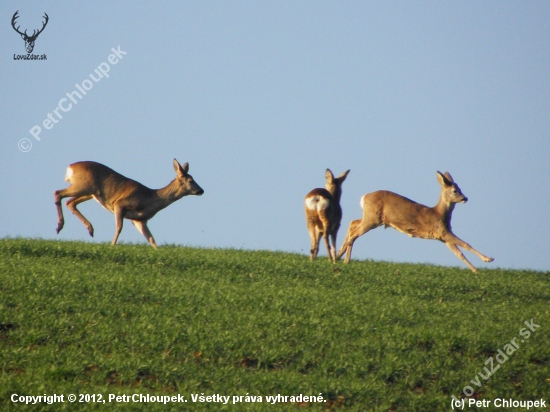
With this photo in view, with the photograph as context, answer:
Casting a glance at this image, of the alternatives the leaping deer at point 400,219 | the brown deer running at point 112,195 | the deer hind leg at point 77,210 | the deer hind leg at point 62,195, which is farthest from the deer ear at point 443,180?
the deer hind leg at point 62,195

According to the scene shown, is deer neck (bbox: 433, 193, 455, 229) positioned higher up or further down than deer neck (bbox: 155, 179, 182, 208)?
further down

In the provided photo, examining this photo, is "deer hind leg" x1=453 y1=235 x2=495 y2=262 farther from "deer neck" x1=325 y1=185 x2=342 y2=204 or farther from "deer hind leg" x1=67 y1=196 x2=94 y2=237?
"deer hind leg" x1=67 y1=196 x2=94 y2=237

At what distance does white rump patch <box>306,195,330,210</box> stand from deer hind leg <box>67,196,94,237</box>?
483cm

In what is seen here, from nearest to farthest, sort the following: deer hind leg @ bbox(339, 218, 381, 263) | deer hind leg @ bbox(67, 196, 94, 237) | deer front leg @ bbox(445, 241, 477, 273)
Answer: deer front leg @ bbox(445, 241, 477, 273), deer hind leg @ bbox(67, 196, 94, 237), deer hind leg @ bbox(339, 218, 381, 263)

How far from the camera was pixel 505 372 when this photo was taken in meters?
10.0

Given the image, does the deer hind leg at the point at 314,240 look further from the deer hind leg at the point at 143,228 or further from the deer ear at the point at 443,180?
the deer hind leg at the point at 143,228

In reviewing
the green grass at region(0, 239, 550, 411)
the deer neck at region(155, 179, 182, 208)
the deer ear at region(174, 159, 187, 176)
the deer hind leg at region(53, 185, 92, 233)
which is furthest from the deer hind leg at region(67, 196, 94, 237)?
the green grass at region(0, 239, 550, 411)

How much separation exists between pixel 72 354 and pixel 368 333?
12.6ft

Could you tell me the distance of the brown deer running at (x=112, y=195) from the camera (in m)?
17.6

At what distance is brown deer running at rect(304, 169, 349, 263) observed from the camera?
52.2 ft

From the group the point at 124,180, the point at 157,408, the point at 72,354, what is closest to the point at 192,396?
the point at 157,408

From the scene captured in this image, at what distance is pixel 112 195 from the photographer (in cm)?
1808

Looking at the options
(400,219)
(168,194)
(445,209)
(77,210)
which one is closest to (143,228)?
(168,194)

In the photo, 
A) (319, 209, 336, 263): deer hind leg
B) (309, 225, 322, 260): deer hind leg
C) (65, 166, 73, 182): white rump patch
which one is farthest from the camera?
(65, 166, 73, 182): white rump patch
